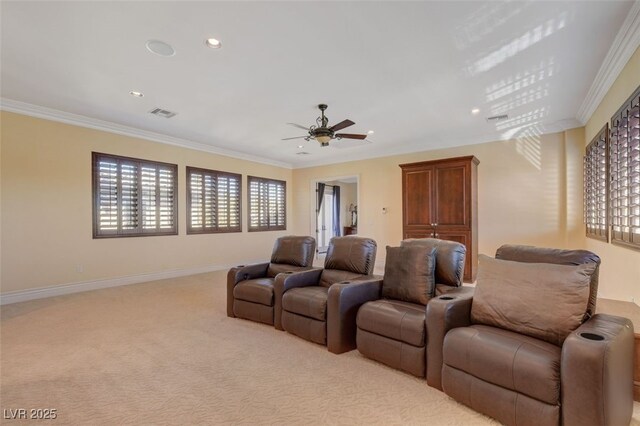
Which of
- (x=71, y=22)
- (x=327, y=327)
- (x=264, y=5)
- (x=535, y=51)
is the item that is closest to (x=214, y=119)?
(x=71, y=22)

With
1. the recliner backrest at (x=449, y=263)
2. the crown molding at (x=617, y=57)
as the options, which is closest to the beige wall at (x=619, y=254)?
the crown molding at (x=617, y=57)

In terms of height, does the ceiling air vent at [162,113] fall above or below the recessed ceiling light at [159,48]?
below

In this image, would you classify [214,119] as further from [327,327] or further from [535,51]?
[535,51]

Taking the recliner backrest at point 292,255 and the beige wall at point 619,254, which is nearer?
the beige wall at point 619,254

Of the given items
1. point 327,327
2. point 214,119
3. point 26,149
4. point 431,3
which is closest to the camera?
point 431,3

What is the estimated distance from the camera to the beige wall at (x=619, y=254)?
2.81 metres

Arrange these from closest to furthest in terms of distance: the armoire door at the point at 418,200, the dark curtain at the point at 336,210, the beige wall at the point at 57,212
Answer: the beige wall at the point at 57,212 → the armoire door at the point at 418,200 → the dark curtain at the point at 336,210

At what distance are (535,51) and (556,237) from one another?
347 centimetres

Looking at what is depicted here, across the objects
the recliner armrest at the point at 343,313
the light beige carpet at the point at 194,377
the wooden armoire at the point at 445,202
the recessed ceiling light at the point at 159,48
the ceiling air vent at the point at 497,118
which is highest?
the recessed ceiling light at the point at 159,48

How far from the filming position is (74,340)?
3.18 metres

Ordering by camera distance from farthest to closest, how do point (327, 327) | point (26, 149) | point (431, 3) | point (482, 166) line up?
point (482, 166), point (26, 149), point (327, 327), point (431, 3)

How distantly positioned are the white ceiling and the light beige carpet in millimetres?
2874

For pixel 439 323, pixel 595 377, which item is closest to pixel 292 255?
pixel 439 323

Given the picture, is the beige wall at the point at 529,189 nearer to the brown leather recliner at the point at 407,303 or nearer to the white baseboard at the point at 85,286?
the brown leather recliner at the point at 407,303
